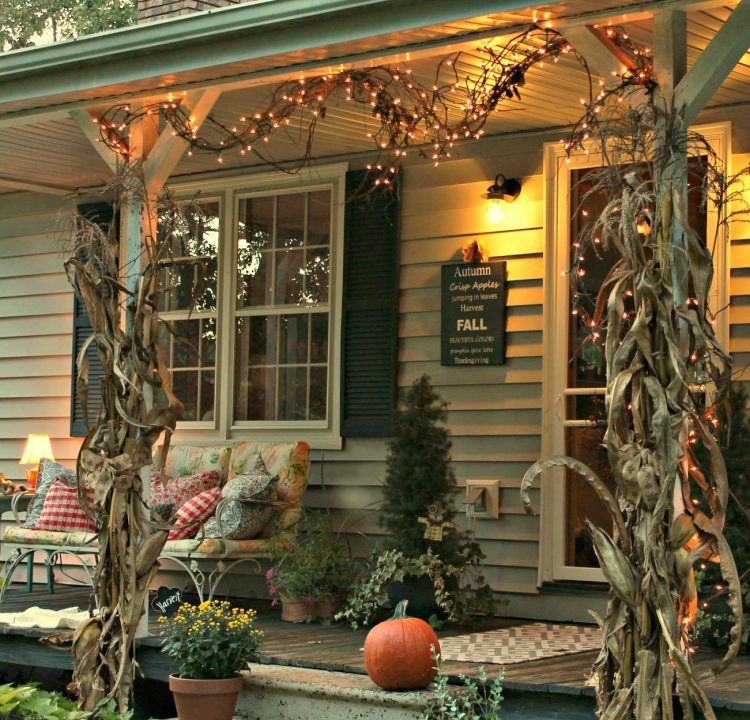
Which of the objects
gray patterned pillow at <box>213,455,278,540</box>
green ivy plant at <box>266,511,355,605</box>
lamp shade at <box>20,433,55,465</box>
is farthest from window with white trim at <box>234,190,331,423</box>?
lamp shade at <box>20,433,55,465</box>

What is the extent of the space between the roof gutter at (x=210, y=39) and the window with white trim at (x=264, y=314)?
6.04 ft

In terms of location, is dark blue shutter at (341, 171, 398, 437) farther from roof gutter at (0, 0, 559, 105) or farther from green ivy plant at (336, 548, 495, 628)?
roof gutter at (0, 0, 559, 105)

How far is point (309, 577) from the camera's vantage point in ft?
23.2

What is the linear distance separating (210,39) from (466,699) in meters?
3.01

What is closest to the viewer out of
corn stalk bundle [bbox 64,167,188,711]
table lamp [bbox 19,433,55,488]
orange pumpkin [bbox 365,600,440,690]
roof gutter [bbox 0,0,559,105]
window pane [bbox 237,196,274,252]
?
roof gutter [bbox 0,0,559,105]

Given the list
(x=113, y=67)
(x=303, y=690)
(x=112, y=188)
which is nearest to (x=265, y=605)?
(x=303, y=690)

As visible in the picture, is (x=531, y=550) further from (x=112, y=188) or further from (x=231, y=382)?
(x=112, y=188)

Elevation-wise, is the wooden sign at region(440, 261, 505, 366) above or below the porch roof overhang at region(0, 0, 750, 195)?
below

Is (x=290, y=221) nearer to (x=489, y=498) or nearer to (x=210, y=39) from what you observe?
(x=489, y=498)

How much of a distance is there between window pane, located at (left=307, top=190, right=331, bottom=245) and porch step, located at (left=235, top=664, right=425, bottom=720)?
314 cm

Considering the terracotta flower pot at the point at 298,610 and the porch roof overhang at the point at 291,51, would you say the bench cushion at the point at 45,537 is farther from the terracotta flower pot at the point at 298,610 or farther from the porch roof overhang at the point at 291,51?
the porch roof overhang at the point at 291,51

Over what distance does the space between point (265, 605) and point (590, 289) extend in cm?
279

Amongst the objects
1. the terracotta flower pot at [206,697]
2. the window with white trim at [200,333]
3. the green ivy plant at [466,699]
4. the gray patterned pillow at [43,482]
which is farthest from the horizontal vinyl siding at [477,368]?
the terracotta flower pot at [206,697]

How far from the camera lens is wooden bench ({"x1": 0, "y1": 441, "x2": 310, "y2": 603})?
708 cm
